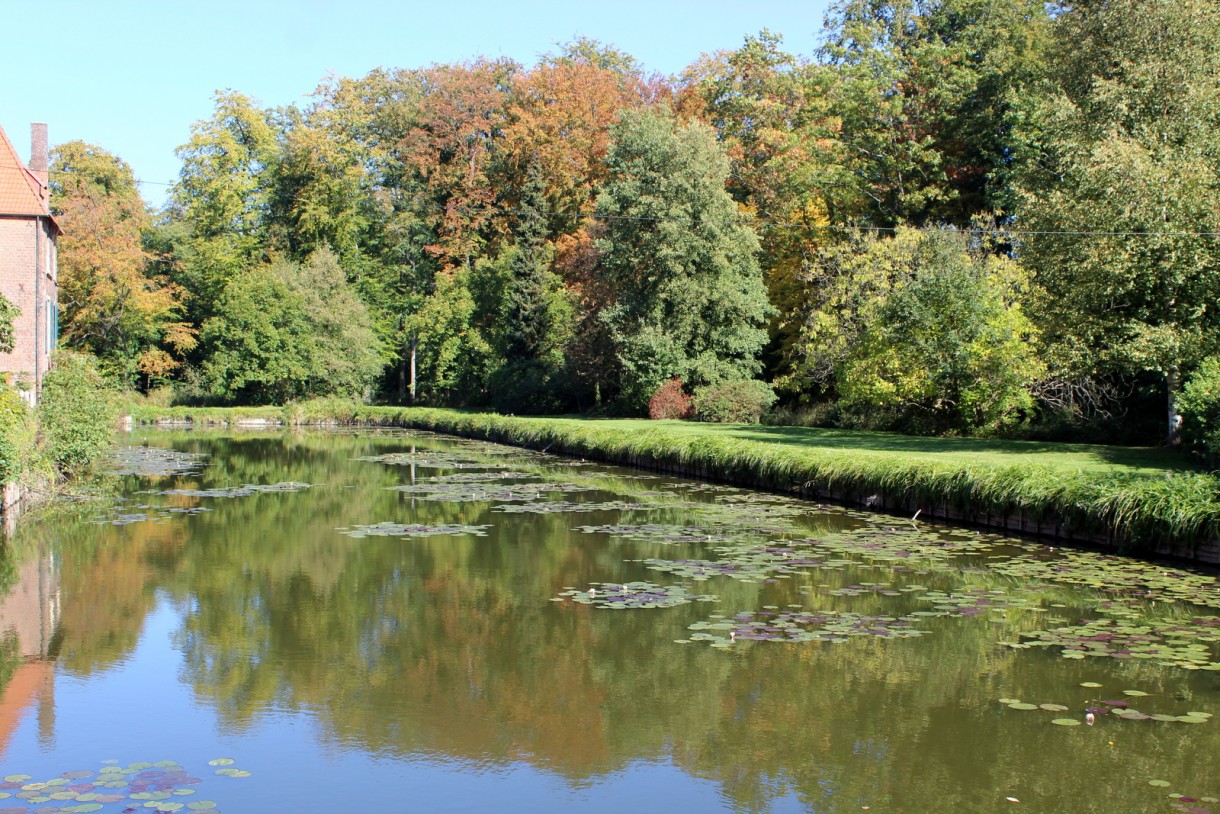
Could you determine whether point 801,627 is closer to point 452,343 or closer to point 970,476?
point 970,476

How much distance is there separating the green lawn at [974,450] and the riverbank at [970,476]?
35 millimetres

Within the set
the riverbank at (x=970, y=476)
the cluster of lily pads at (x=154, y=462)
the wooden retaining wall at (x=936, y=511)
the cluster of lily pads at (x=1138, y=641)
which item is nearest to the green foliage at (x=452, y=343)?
the cluster of lily pads at (x=154, y=462)

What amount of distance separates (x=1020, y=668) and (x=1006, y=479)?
792 centimetres

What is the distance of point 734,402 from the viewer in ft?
124

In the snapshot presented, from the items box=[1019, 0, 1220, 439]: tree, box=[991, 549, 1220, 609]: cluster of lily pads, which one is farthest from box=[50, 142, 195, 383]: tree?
box=[991, 549, 1220, 609]: cluster of lily pads

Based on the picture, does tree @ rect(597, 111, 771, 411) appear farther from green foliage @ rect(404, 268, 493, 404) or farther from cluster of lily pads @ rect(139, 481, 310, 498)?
cluster of lily pads @ rect(139, 481, 310, 498)

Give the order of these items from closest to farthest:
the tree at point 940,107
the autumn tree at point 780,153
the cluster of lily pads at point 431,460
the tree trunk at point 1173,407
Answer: the tree trunk at point 1173,407
the cluster of lily pads at point 431,460
the tree at point 940,107
the autumn tree at point 780,153

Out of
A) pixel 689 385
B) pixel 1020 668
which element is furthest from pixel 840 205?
pixel 1020 668

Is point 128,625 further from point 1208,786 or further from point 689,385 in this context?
point 689,385

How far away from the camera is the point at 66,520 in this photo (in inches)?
705

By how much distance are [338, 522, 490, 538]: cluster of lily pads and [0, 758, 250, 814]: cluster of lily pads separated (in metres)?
9.91

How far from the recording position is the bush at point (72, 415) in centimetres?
2078

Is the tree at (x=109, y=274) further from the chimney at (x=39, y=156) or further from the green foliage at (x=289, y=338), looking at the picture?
the chimney at (x=39, y=156)

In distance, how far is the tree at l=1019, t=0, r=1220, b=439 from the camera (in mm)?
20781
